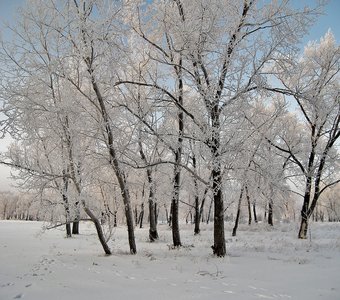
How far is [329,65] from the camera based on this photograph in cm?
1605

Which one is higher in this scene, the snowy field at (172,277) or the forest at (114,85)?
the forest at (114,85)

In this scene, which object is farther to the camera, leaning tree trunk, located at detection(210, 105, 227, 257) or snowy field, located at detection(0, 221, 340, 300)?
leaning tree trunk, located at detection(210, 105, 227, 257)

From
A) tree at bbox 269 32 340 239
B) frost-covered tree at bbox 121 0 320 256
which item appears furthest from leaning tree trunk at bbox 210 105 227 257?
tree at bbox 269 32 340 239

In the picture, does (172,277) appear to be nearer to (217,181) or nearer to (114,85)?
(217,181)

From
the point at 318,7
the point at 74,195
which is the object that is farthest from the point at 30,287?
the point at 318,7

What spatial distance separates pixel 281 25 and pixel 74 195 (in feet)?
27.1

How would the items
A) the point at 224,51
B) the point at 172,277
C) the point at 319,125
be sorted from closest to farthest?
the point at 172,277 → the point at 224,51 → the point at 319,125

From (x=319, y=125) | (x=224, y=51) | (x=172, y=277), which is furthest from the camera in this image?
(x=319, y=125)

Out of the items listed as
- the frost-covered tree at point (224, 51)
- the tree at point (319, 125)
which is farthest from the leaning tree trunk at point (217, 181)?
the tree at point (319, 125)

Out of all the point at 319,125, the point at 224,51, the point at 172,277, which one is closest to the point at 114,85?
the point at 224,51

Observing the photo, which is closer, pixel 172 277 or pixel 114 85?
pixel 172 277

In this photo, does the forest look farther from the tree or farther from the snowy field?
the tree

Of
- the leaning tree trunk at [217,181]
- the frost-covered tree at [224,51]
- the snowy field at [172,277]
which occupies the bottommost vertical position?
the snowy field at [172,277]

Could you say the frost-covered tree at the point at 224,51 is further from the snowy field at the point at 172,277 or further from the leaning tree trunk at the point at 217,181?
the snowy field at the point at 172,277
